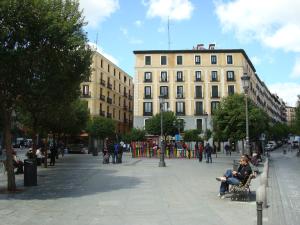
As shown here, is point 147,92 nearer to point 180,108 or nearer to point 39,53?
point 180,108

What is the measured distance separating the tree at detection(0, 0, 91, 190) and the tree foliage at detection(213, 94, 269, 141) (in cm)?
2156

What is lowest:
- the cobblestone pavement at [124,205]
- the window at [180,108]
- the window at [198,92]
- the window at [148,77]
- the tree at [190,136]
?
the cobblestone pavement at [124,205]

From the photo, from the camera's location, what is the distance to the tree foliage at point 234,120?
111 ft

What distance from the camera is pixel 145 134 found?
199 feet

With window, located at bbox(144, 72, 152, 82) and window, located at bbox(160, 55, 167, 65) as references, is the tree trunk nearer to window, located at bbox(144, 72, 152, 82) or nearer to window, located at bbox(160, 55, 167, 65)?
window, located at bbox(144, 72, 152, 82)

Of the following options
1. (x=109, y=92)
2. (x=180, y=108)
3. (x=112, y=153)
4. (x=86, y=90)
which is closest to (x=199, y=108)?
(x=180, y=108)

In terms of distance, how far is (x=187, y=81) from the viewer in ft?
230

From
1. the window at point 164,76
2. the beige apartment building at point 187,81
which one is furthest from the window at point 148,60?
the window at point 164,76

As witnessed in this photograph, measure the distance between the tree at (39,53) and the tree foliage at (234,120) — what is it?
21562 millimetres

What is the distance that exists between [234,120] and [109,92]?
44.3 m

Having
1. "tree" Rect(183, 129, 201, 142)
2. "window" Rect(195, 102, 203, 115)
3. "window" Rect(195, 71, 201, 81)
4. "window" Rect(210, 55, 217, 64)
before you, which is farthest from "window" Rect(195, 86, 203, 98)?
"tree" Rect(183, 129, 201, 142)

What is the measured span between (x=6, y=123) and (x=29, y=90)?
168 centimetres

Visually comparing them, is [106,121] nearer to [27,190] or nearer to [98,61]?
[98,61]

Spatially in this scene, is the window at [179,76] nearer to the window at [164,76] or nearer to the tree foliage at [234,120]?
the window at [164,76]
